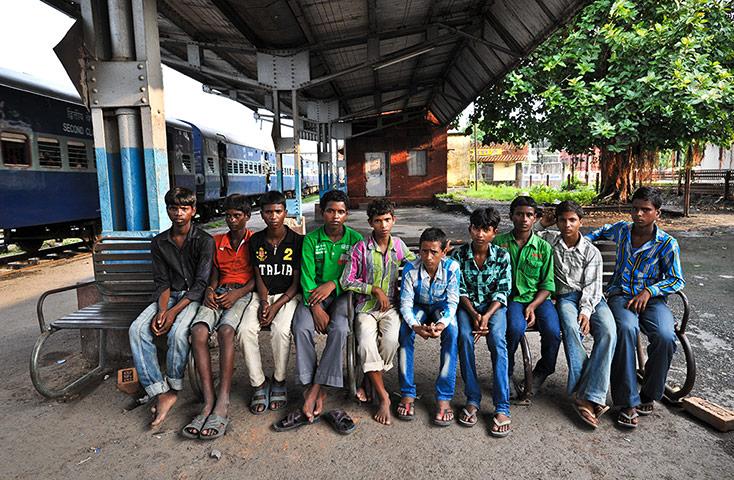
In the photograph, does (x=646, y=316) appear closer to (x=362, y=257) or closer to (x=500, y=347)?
(x=500, y=347)

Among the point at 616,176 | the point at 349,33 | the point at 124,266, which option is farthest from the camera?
the point at 616,176

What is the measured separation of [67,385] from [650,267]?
4418 mm

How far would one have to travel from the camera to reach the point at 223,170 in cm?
1734

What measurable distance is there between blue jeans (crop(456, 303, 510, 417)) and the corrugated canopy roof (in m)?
4.18

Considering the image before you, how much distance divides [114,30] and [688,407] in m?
5.17

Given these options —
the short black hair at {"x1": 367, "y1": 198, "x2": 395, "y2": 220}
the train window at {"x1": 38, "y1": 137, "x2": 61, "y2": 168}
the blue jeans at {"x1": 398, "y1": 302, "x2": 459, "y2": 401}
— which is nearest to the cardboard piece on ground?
the blue jeans at {"x1": 398, "y1": 302, "x2": 459, "y2": 401}

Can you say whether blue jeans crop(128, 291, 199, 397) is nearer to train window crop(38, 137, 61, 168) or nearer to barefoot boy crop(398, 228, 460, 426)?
barefoot boy crop(398, 228, 460, 426)

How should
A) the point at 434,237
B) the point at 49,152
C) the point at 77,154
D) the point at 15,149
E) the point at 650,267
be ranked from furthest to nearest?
the point at 77,154, the point at 49,152, the point at 15,149, the point at 650,267, the point at 434,237

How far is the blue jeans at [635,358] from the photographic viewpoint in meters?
2.75

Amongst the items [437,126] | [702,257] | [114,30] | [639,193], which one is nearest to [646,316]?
[639,193]

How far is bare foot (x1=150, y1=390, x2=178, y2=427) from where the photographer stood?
2.83 meters

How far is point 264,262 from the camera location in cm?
326

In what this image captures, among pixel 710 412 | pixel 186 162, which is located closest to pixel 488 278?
pixel 710 412

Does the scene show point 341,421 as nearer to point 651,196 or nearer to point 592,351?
point 592,351
